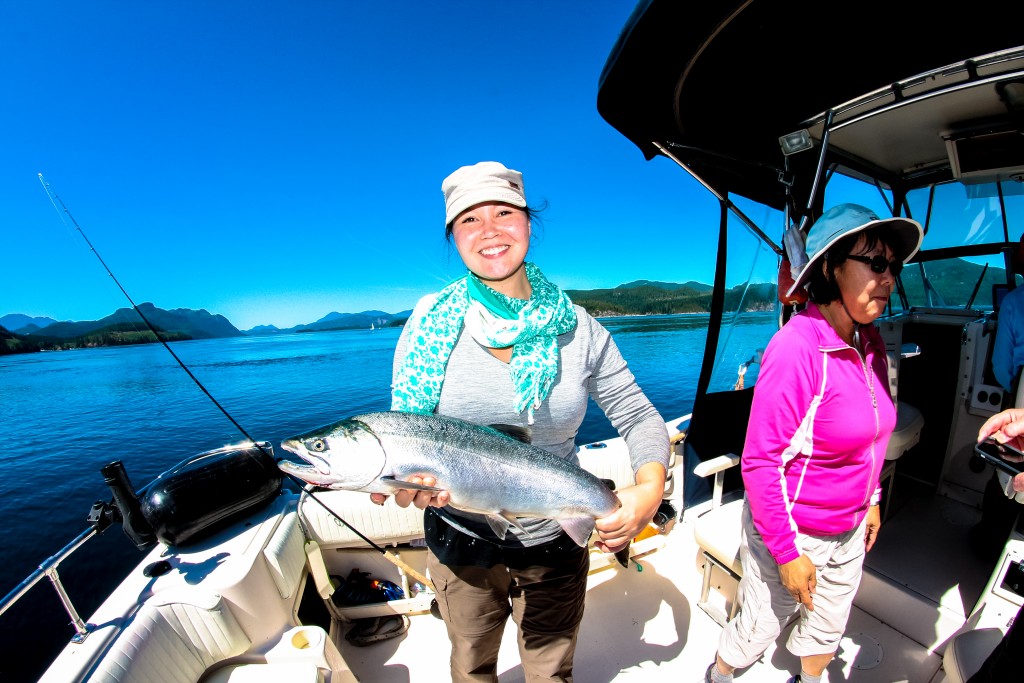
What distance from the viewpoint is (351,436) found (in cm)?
150

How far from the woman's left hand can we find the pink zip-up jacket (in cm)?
66

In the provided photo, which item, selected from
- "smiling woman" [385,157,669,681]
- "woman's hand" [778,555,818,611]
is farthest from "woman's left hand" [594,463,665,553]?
"woman's hand" [778,555,818,611]

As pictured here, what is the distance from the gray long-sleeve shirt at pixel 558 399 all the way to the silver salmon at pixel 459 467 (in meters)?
0.13

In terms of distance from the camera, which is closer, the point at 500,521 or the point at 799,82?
the point at 500,521

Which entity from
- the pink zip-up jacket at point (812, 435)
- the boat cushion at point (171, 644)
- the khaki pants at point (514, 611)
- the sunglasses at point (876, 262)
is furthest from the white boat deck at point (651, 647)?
the sunglasses at point (876, 262)

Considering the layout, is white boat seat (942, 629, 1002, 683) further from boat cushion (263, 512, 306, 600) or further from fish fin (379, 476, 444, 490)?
boat cushion (263, 512, 306, 600)

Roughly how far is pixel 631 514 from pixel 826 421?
3.47 feet

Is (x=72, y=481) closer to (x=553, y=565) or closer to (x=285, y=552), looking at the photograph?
(x=285, y=552)

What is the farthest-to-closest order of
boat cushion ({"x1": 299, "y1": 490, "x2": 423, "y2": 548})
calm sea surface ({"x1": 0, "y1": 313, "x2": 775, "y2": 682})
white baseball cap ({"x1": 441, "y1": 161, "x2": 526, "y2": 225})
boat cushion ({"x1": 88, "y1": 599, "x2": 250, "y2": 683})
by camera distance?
calm sea surface ({"x1": 0, "y1": 313, "x2": 775, "y2": 682}), boat cushion ({"x1": 299, "y1": 490, "x2": 423, "y2": 548}), boat cushion ({"x1": 88, "y1": 599, "x2": 250, "y2": 683}), white baseball cap ({"x1": 441, "y1": 161, "x2": 526, "y2": 225})

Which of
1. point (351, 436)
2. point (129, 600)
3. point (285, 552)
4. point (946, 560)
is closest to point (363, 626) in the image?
point (285, 552)

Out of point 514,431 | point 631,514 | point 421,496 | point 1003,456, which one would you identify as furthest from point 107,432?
point 1003,456

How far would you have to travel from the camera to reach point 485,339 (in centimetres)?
169

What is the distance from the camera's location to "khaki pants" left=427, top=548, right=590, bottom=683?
1805 mm

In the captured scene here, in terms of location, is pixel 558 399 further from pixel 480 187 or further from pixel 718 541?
pixel 718 541
